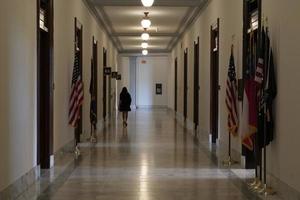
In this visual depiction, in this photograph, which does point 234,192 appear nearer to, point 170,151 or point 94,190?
point 94,190

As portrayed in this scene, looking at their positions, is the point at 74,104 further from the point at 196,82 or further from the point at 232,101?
the point at 196,82

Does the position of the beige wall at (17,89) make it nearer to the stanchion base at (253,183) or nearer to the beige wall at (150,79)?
the stanchion base at (253,183)

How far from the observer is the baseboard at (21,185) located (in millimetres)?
6414

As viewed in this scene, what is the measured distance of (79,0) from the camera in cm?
1393

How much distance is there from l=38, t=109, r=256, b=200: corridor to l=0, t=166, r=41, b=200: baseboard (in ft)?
0.97

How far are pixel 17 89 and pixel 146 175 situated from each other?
2963mm

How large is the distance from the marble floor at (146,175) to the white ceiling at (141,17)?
170 inches

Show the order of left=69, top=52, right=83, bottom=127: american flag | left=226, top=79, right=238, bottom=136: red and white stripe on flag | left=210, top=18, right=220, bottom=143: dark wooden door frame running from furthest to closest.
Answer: left=210, top=18, right=220, bottom=143: dark wooden door frame
left=69, top=52, right=83, bottom=127: american flag
left=226, top=79, right=238, bottom=136: red and white stripe on flag

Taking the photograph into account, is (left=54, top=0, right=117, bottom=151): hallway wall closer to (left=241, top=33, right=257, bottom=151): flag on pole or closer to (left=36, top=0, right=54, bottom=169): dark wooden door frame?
(left=36, top=0, right=54, bottom=169): dark wooden door frame

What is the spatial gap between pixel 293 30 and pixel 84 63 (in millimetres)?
8923

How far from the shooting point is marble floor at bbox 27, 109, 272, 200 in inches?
288

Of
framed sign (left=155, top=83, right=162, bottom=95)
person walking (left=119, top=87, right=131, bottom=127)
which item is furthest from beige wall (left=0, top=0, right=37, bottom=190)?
framed sign (left=155, top=83, right=162, bottom=95)

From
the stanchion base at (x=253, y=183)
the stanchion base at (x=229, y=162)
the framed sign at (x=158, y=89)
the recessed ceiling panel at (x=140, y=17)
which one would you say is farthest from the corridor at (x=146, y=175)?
the framed sign at (x=158, y=89)

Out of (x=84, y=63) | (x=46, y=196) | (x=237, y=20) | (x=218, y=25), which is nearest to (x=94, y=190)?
(x=46, y=196)
